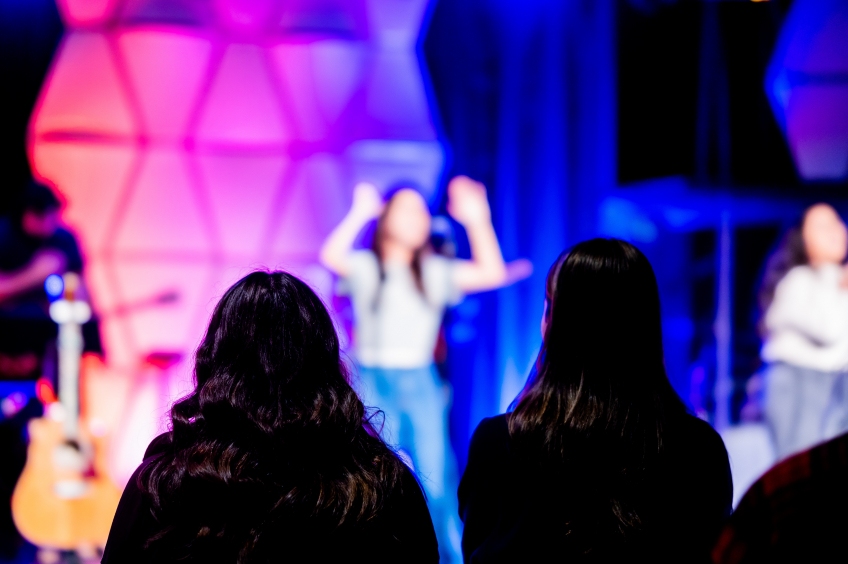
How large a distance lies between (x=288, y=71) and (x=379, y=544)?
3212mm

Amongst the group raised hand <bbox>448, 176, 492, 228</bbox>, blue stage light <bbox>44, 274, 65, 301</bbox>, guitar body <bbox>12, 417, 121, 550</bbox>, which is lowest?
guitar body <bbox>12, 417, 121, 550</bbox>

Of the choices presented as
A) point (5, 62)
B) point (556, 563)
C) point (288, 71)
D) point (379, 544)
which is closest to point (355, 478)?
point (379, 544)

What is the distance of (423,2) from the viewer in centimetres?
400

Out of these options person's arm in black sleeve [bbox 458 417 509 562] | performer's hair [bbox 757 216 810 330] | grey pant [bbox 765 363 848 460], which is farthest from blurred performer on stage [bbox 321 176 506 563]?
person's arm in black sleeve [bbox 458 417 509 562]

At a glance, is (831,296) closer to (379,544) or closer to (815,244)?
(815,244)

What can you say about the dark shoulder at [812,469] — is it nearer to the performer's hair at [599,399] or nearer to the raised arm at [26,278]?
the performer's hair at [599,399]

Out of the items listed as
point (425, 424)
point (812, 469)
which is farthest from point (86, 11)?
point (812, 469)

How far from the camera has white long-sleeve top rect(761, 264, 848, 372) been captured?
155 inches

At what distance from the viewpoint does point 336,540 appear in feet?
3.68

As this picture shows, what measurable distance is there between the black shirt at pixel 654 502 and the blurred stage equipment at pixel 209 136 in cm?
272

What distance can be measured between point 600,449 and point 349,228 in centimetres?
266

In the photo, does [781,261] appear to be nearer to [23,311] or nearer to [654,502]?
[654,502]

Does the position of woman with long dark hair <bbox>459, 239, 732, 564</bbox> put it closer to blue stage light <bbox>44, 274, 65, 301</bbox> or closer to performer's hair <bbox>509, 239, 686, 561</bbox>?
performer's hair <bbox>509, 239, 686, 561</bbox>

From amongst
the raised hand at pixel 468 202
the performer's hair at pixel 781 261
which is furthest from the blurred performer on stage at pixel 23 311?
the performer's hair at pixel 781 261
